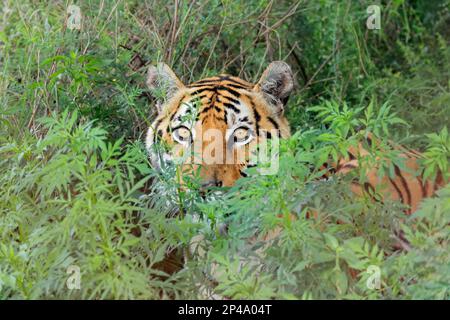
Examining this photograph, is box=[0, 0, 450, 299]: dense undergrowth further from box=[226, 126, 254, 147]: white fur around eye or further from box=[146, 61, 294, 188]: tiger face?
box=[226, 126, 254, 147]: white fur around eye

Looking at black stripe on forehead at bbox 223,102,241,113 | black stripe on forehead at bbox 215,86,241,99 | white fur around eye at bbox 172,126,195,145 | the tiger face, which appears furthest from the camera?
black stripe on forehead at bbox 215,86,241,99

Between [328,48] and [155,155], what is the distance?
216 cm

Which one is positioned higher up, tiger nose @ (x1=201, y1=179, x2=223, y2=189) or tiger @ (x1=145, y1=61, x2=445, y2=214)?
A: tiger @ (x1=145, y1=61, x2=445, y2=214)

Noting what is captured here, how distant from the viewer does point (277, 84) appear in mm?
4660

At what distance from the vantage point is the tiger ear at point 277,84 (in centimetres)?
461

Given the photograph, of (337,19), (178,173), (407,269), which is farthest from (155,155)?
(337,19)

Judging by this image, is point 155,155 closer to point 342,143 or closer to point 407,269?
point 342,143

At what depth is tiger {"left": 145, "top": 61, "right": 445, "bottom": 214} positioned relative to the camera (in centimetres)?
436

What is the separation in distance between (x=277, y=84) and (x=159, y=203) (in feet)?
4.02

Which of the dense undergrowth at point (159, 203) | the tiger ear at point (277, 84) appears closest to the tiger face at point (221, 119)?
the tiger ear at point (277, 84)

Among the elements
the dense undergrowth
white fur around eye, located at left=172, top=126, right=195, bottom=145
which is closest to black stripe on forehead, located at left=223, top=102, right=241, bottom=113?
white fur around eye, located at left=172, top=126, right=195, bottom=145

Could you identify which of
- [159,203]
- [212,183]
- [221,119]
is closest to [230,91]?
[221,119]

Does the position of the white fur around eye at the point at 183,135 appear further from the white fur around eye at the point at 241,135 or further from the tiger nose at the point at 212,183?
the tiger nose at the point at 212,183

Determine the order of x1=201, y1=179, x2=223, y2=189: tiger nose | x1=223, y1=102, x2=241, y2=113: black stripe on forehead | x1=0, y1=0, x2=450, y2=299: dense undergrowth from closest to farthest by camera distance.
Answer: x1=0, y1=0, x2=450, y2=299: dense undergrowth → x1=201, y1=179, x2=223, y2=189: tiger nose → x1=223, y1=102, x2=241, y2=113: black stripe on forehead
